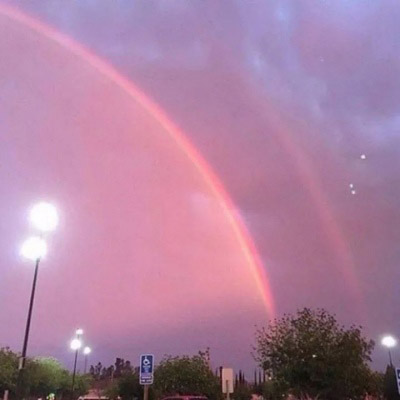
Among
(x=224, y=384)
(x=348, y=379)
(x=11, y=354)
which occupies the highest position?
(x=11, y=354)

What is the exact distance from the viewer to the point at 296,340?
3847cm

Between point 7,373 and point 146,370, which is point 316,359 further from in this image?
point 7,373

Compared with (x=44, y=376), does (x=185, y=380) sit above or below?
below

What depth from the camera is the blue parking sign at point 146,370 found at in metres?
18.1

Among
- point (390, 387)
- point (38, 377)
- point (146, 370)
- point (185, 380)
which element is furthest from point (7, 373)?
point (146, 370)

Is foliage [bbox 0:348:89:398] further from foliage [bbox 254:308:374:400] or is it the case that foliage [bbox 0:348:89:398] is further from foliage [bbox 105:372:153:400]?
foliage [bbox 254:308:374:400]

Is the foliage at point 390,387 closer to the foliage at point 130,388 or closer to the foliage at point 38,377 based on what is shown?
the foliage at point 130,388

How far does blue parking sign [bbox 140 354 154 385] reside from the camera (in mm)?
18062

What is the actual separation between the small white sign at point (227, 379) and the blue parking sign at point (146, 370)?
2.28 metres

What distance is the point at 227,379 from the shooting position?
1858cm

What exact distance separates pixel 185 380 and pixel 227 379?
151 ft

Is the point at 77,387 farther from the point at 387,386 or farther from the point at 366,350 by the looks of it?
the point at 366,350

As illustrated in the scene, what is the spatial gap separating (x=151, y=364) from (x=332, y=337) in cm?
2293

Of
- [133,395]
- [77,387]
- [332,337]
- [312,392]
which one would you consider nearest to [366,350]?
[332,337]
